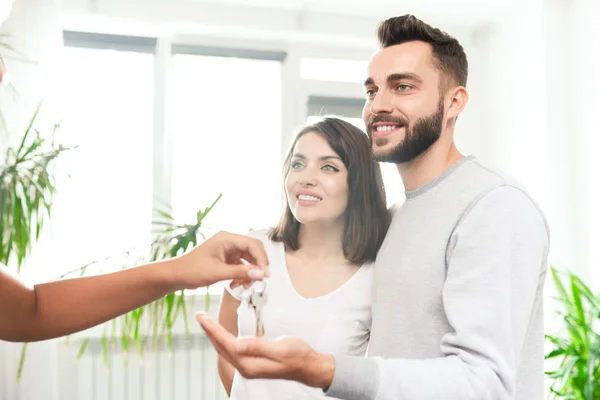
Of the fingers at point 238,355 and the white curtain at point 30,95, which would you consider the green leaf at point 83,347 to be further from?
the fingers at point 238,355

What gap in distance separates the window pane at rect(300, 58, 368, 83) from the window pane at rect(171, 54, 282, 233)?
0.37m

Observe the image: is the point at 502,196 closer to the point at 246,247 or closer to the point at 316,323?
the point at 246,247

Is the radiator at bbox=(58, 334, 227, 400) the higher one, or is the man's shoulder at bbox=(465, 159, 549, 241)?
the man's shoulder at bbox=(465, 159, 549, 241)

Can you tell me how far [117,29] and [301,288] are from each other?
2.59m

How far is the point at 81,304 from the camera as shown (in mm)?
1426

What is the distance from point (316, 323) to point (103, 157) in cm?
236

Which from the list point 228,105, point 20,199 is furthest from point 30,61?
point 228,105

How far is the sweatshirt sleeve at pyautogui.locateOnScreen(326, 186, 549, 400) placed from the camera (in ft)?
3.64

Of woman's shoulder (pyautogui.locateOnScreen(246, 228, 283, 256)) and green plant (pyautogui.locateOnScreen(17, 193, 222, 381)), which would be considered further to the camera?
green plant (pyautogui.locateOnScreen(17, 193, 222, 381))

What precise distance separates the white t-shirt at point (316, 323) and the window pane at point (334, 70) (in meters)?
2.71

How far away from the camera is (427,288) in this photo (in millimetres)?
1288

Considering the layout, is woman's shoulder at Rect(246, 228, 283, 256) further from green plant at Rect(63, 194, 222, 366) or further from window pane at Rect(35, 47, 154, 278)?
window pane at Rect(35, 47, 154, 278)

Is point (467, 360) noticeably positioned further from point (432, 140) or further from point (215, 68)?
point (215, 68)

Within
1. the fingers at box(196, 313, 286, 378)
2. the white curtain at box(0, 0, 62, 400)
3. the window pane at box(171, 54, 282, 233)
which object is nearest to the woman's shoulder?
the fingers at box(196, 313, 286, 378)
